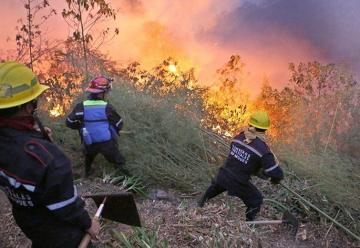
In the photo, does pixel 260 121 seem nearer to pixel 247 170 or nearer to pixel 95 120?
pixel 247 170

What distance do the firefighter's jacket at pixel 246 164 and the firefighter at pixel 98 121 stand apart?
1.64 metres

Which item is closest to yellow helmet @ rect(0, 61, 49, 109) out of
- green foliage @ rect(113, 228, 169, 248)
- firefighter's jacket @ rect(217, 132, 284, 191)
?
green foliage @ rect(113, 228, 169, 248)

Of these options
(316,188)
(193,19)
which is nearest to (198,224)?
(316,188)

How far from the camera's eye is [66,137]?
287 inches

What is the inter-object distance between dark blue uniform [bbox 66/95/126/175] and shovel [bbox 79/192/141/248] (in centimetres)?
269

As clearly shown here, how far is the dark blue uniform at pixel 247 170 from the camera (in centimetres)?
532

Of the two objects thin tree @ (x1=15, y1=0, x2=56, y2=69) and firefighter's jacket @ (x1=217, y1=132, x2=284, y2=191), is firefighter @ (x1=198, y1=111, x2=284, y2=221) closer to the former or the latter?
firefighter's jacket @ (x1=217, y1=132, x2=284, y2=191)

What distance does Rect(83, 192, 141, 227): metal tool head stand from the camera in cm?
346

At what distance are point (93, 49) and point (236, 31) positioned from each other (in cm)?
837

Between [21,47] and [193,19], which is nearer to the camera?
[21,47]

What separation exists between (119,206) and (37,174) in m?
1.21

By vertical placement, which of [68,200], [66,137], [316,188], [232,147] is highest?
[68,200]

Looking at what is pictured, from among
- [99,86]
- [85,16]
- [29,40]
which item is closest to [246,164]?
[99,86]

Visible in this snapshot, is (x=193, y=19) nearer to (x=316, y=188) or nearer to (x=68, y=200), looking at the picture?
(x=316, y=188)
